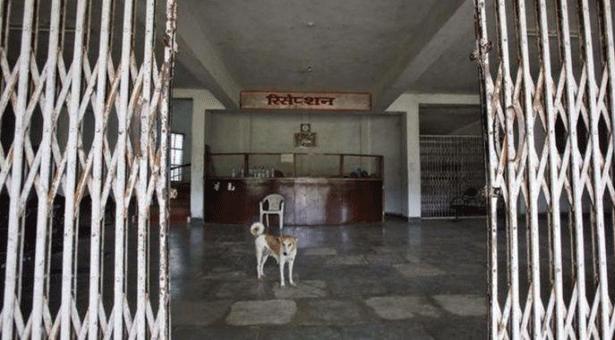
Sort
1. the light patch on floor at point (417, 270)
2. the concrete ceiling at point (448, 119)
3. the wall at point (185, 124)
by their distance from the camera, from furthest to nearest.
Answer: the wall at point (185, 124)
the concrete ceiling at point (448, 119)
the light patch on floor at point (417, 270)

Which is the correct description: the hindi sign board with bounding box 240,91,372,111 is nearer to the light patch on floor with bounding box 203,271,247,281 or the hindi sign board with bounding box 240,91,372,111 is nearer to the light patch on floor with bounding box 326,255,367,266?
the light patch on floor with bounding box 326,255,367,266

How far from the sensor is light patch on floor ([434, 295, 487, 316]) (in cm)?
256

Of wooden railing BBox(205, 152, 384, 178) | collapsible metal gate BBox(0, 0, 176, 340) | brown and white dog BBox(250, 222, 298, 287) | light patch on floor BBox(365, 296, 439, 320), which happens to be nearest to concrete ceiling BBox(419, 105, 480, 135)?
wooden railing BBox(205, 152, 384, 178)

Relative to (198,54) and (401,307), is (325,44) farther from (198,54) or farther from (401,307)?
(401,307)

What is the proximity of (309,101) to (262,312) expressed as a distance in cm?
634

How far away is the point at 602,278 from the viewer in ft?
5.03

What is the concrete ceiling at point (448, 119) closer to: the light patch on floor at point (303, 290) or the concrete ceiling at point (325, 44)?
the concrete ceiling at point (325, 44)

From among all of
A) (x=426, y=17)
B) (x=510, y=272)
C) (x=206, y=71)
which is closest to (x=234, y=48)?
(x=206, y=71)

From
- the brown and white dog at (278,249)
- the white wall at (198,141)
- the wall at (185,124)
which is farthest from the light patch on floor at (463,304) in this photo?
the wall at (185,124)

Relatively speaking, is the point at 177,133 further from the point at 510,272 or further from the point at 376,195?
the point at 510,272

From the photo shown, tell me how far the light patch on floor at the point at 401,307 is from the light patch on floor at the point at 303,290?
44 cm

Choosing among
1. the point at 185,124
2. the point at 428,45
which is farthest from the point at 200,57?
the point at 185,124

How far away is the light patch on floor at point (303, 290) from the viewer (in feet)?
9.62

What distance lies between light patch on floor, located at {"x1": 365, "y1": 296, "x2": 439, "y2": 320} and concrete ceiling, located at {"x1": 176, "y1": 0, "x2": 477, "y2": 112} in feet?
9.29
